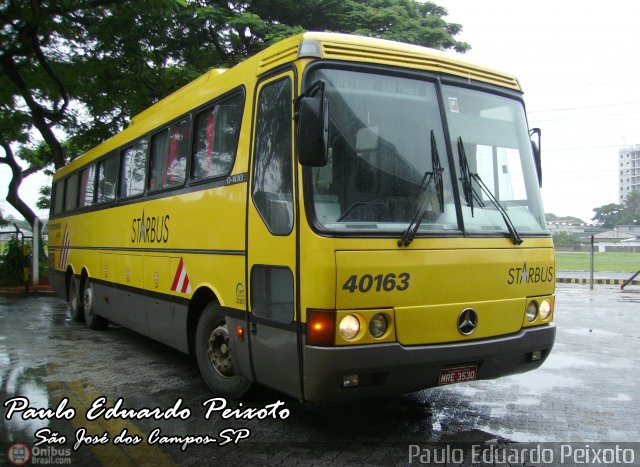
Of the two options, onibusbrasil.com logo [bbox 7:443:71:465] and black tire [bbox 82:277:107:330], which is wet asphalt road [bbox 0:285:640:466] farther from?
black tire [bbox 82:277:107:330]

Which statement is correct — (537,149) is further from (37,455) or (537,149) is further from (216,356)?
(37,455)

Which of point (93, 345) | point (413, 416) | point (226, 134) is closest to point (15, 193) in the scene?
point (93, 345)

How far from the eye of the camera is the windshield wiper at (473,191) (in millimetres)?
4734

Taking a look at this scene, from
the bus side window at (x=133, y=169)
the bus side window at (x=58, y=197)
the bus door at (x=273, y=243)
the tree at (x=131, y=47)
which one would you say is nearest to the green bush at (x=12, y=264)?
the tree at (x=131, y=47)

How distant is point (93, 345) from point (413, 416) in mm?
5489

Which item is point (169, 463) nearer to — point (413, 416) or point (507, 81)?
point (413, 416)

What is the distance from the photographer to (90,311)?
1030cm

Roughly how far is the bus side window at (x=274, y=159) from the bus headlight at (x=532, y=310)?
2226 mm

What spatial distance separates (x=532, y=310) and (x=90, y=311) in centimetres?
784

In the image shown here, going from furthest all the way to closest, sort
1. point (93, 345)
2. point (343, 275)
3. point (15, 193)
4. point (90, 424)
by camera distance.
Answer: point (15, 193) < point (93, 345) < point (90, 424) < point (343, 275)

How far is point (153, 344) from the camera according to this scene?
29.6 ft

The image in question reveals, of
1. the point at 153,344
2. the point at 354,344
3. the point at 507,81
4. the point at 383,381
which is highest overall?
the point at 507,81

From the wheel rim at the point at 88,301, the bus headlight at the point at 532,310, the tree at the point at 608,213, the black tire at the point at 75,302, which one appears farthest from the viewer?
the tree at the point at 608,213
